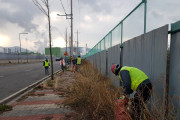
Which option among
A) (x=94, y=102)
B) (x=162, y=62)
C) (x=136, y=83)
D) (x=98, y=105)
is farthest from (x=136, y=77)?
(x=94, y=102)

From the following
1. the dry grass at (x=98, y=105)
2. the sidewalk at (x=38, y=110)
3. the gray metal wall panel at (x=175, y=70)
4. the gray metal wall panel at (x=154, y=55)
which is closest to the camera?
the gray metal wall panel at (x=175, y=70)

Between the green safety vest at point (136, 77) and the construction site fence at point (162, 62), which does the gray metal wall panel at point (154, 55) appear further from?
the green safety vest at point (136, 77)

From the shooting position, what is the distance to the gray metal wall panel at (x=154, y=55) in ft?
8.42

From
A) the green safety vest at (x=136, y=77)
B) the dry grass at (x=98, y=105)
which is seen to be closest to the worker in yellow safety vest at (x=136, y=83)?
the green safety vest at (x=136, y=77)

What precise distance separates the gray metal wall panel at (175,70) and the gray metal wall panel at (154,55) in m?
0.13

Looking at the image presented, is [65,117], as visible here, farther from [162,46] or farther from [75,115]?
[162,46]

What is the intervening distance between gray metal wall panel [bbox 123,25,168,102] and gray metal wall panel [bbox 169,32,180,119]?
5.2 inches

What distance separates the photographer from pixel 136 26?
3979mm

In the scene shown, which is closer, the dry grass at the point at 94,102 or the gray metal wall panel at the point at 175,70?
the gray metal wall panel at the point at 175,70

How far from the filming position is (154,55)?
291cm

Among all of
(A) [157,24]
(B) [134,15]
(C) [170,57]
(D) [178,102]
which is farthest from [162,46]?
(B) [134,15]

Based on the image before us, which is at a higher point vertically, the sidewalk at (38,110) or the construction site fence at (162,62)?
the construction site fence at (162,62)

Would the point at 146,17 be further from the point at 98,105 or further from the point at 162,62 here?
the point at 98,105

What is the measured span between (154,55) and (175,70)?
0.68 meters
